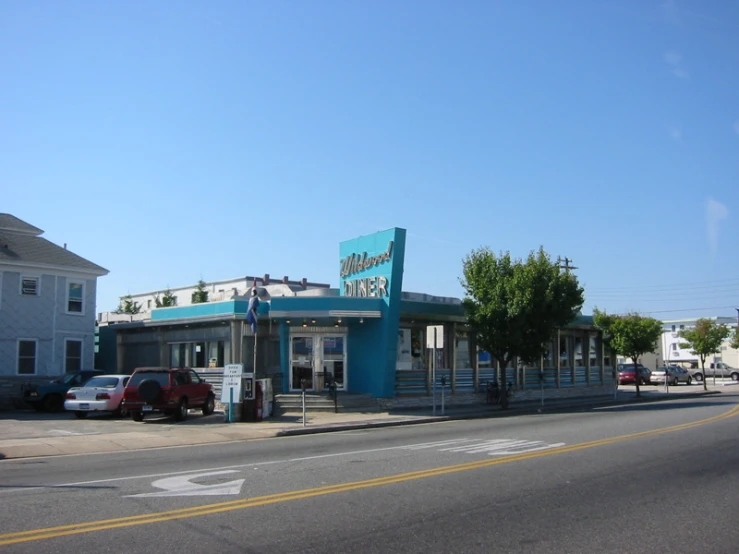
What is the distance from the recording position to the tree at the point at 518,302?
27.0m

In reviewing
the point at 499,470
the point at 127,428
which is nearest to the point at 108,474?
the point at 499,470

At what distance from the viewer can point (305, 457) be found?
13859 mm

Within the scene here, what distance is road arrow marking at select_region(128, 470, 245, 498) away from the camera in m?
9.80

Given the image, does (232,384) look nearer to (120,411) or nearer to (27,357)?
(120,411)

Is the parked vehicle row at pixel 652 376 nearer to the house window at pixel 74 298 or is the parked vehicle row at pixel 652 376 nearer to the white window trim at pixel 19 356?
the house window at pixel 74 298

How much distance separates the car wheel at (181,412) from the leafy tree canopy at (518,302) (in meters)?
11.2

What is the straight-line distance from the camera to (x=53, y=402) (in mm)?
27875

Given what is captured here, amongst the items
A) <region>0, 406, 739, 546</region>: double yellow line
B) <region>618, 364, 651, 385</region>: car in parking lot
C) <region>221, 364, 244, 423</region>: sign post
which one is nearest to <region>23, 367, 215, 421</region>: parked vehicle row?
<region>221, 364, 244, 423</region>: sign post

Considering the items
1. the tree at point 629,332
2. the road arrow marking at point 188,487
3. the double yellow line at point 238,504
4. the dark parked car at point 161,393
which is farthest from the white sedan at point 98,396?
the tree at point 629,332

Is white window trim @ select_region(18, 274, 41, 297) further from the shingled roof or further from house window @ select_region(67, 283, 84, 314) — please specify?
house window @ select_region(67, 283, 84, 314)

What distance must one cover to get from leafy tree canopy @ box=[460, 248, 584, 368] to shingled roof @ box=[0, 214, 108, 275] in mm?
18445

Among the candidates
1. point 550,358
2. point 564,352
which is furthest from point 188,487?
point 564,352

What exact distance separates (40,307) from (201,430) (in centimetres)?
1650

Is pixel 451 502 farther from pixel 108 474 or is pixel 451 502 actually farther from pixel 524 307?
pixel 524 307
